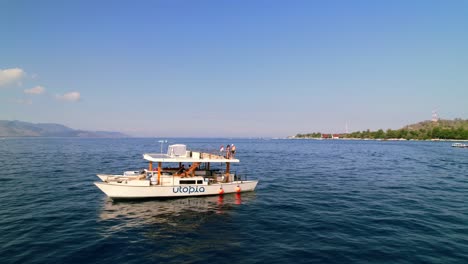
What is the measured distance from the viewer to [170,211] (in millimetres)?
23719

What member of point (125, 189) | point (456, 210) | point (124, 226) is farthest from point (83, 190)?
point (456, 210)

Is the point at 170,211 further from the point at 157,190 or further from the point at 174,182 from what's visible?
the point at 174,182

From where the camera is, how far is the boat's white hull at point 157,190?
26.1 metres

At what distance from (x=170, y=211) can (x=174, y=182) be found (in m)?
4.67

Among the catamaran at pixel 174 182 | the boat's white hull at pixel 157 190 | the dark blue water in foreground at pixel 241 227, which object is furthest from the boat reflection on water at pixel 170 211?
the catamaran at pixel 174 182

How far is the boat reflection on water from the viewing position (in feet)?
66.9

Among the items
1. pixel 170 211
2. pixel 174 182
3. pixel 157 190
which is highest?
pixel 174 182

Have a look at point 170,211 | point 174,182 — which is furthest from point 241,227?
point 174,182

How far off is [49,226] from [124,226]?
18.3 feet

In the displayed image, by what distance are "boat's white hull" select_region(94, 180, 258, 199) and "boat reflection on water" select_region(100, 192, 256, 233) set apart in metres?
0.61

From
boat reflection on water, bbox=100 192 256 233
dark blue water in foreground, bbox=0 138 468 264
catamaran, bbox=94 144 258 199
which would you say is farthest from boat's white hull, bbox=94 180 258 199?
dark blue water in foreground, bbox=0 138 468 264

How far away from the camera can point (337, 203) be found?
2688 centimetres

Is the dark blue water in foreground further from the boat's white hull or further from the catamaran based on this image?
the catamaran

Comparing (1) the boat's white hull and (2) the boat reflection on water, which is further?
(1) the boat's white hull
